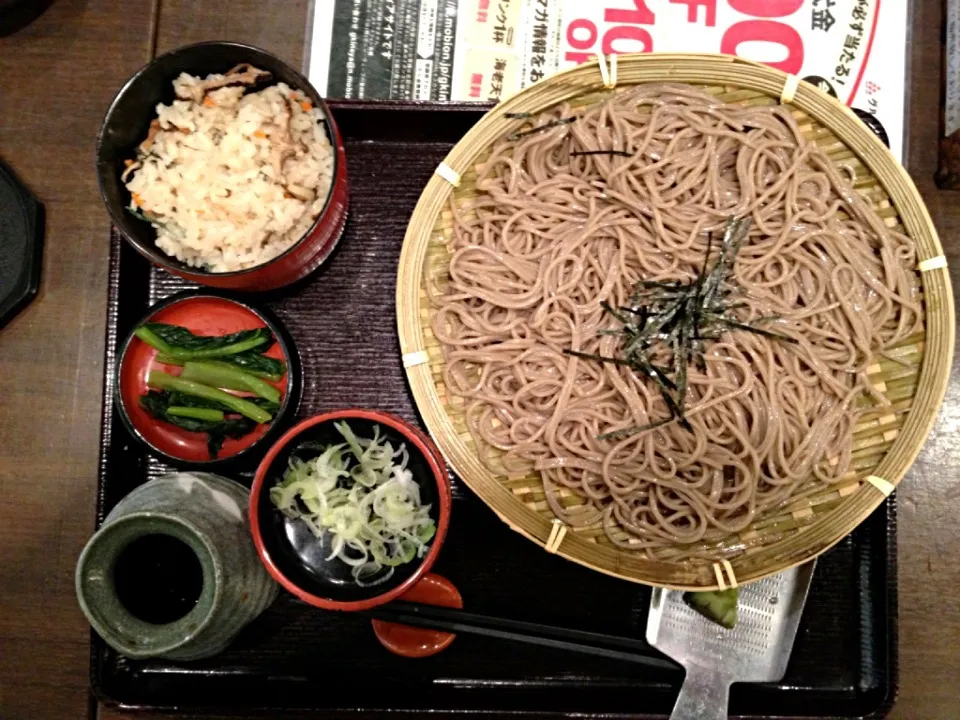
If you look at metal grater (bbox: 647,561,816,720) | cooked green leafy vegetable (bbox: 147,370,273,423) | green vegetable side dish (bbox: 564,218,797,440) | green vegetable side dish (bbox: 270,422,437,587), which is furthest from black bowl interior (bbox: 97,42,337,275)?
metal grater (bbox: 647,561,816,720)

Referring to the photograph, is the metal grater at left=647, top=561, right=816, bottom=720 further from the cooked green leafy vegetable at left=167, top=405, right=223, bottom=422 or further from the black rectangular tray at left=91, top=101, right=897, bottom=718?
the cooked green leafy vegetable at left=167, top=405, right=223, bottom=422

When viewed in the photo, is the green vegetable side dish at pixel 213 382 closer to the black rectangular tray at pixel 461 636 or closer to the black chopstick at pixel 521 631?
the black rectangular tray at pixel 461 636

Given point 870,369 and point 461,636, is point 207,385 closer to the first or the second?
point 461,636

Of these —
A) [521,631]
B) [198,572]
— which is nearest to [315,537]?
[198,572]

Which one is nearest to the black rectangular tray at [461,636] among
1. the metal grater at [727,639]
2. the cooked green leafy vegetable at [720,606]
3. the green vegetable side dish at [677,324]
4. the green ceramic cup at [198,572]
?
the metal grater at [727,639]

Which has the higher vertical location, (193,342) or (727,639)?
(193,342)

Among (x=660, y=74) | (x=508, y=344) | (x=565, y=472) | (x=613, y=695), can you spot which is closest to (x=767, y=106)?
(x=660, y=74)
